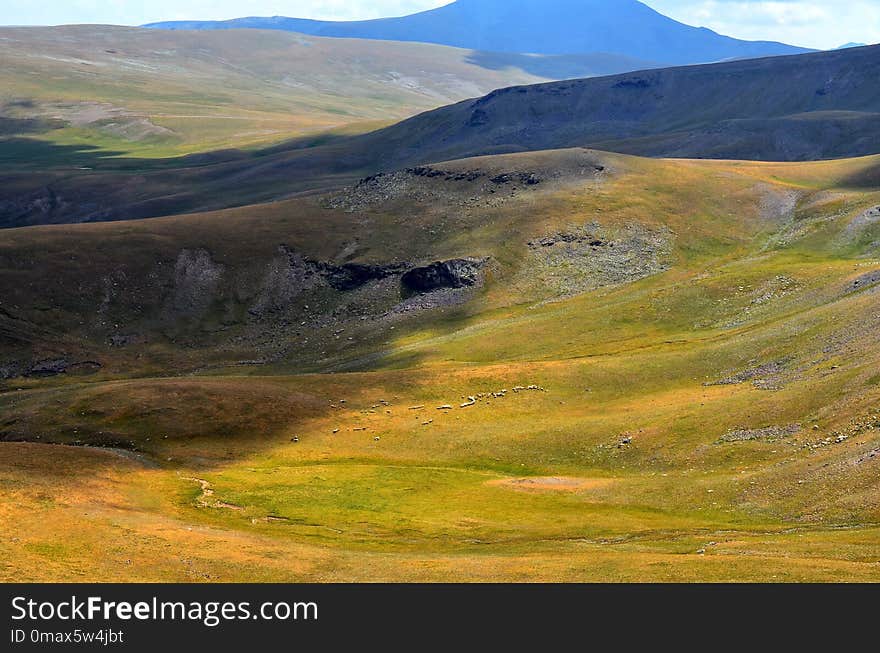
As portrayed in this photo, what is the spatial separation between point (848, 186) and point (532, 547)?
515 feet

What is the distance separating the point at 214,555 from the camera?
56438 millimetres

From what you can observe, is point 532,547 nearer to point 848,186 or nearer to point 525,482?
point 525,482

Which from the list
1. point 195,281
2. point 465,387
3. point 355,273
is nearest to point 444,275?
point 355,273

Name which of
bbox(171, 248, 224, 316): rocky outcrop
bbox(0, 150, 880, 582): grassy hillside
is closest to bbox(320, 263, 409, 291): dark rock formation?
bbox(0, 150, 880, 582): grassy hillside

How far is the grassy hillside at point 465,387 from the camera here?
59812 mm

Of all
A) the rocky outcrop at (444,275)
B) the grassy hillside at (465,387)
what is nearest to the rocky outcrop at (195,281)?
the grassy hillside at (465,387)

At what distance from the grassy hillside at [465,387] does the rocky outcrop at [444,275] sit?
4.51ft

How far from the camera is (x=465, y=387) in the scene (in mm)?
105125

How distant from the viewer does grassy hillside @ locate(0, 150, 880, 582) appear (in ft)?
196

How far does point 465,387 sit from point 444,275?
6211 centimetres

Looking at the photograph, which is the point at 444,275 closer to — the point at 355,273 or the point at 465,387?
the point at 355,273

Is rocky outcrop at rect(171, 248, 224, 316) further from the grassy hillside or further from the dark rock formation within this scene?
the dark rock formation
